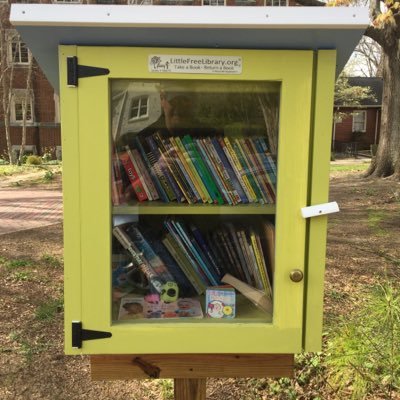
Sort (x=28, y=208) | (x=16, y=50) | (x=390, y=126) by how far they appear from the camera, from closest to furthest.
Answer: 1. (x=28, y=208)
2. (x=390, y=126)
3. (x=16, y=50)

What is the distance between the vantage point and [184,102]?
5.60ft

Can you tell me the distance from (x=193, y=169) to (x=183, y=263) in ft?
1.23

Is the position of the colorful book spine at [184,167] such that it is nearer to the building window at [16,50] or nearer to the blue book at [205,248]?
the blue book at [205,248]

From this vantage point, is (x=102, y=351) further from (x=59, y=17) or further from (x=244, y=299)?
(x=59, y=17)

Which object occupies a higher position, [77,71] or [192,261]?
[77,71]

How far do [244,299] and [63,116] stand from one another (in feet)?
3.00

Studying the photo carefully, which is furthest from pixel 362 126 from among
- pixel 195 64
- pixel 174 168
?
pixel 195 64

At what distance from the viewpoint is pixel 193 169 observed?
1.81 metres

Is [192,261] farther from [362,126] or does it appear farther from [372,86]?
[372,86]

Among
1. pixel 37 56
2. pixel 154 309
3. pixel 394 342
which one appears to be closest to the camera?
pixel 37 56

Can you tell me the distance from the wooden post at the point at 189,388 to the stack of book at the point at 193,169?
699 millimetres

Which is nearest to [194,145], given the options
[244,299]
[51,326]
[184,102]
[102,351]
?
[184,102]

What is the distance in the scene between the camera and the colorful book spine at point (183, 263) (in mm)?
1867

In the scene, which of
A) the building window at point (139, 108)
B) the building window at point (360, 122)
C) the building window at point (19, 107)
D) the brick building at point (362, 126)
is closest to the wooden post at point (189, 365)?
the building window at point (139, 108)
